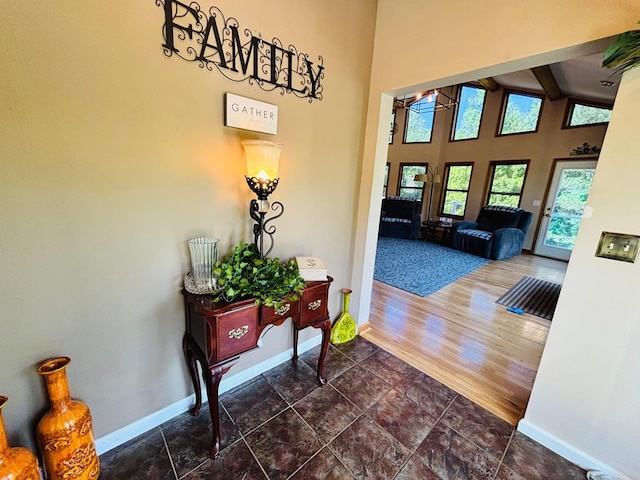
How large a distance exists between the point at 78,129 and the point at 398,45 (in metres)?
1.94

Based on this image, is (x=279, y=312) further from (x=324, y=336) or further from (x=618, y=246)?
(x=618, y=246)

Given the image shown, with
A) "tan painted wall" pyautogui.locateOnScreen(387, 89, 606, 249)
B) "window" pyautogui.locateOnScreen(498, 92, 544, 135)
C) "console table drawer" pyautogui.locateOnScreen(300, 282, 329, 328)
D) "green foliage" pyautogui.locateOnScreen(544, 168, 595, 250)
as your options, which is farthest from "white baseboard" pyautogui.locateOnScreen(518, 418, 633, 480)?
"window" pyautogui.locateOnScreen(498, 92, 544, 135)

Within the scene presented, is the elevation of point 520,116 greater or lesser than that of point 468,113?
lesser

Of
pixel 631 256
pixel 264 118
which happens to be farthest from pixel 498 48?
pixel 264 118

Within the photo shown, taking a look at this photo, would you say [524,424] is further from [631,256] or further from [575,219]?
[575,219]

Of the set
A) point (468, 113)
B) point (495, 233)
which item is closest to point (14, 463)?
point (495, 233)

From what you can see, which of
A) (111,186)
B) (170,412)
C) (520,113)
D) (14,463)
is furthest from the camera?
(520,113)

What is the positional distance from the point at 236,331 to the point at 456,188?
7254 mm

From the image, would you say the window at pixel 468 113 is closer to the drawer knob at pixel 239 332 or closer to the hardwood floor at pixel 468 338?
the hardwood floor at pixel 468 338

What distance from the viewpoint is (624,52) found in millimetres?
1016

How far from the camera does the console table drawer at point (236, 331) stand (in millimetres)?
1216

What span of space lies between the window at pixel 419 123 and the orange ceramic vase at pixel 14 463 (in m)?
8.45

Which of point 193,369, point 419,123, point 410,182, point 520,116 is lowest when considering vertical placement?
point 193,369

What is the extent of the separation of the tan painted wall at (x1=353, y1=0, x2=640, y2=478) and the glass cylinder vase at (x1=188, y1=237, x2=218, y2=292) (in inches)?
68.5
